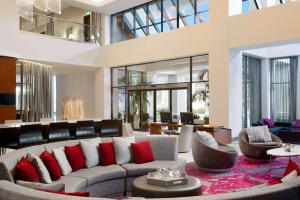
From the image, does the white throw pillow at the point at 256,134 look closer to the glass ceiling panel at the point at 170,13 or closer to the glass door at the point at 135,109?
the glass ceiling panel at the point at 170,13

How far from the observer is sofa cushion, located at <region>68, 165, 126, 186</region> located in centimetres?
431

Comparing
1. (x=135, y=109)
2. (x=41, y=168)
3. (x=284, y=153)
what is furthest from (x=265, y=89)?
(x=41, y=168)

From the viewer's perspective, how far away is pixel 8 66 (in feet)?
35.0

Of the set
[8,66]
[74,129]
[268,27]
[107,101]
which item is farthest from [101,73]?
[268,27]

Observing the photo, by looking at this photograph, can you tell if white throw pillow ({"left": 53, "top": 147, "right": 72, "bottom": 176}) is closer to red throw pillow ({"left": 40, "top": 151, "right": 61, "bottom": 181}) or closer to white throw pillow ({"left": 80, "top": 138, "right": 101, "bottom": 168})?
red throw pillow ({"left": 40, "top": 151, "right": 61, "bottom": 181})

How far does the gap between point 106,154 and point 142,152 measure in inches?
24.7

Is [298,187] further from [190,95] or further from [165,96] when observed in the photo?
[165,96]

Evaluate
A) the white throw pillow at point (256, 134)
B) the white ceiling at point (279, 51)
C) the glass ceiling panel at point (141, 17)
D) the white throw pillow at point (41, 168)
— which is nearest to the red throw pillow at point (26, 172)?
the white throw pillow at point (41, 168)

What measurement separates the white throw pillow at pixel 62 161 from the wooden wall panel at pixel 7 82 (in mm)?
6819

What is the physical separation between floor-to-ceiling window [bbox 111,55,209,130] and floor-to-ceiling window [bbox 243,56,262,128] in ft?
6.90

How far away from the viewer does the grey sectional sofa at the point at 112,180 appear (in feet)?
7.30

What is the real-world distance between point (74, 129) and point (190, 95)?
510 centimetres

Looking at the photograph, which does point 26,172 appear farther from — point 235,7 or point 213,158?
point 235,7

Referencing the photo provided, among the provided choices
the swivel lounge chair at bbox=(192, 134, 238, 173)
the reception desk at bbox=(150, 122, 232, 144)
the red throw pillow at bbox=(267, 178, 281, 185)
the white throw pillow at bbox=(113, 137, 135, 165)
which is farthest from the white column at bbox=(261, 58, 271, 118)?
the white throw pillow at bbox=(113, 137, 135, 165)
